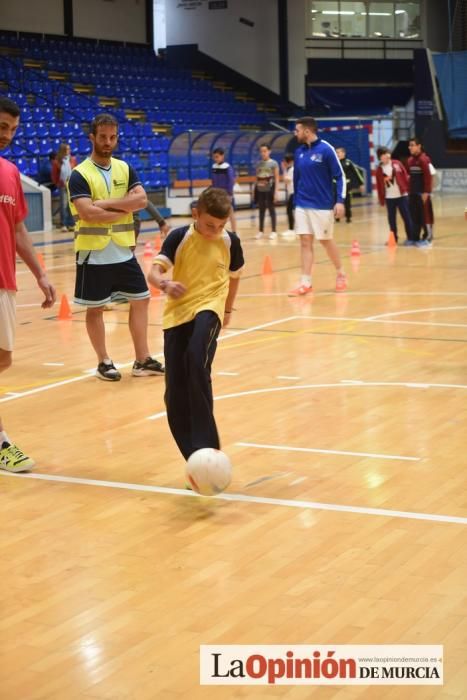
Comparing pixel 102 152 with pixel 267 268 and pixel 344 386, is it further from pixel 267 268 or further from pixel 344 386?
pixel 267 268

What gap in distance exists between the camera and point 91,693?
4043 millimetres

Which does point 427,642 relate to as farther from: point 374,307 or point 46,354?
point 374,307

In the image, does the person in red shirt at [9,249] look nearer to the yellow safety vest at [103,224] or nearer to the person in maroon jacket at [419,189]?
the yellow safety vest at [103,224]

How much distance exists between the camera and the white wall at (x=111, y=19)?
3866 cm

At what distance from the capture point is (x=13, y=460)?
704 centimetres

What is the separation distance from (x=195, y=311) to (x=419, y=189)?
15.7m

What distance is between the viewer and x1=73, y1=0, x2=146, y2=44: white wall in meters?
38.7

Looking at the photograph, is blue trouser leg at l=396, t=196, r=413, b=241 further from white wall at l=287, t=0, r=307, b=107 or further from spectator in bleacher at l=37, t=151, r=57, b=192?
white wall at l=287, t=0, r=307, b=107

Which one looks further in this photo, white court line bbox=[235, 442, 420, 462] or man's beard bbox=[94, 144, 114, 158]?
man's beard bbox=[94, 144, 114, 158]

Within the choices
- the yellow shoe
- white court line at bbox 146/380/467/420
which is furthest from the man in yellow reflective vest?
the yellow shoe

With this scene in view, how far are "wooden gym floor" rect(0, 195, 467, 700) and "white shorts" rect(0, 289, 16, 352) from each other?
2.77ft

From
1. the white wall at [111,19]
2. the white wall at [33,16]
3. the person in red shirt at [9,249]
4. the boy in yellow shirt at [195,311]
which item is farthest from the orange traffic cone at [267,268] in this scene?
the white wall at [111,19]

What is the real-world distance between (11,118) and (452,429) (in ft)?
11.7

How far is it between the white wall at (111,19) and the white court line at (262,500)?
33.7 metres
